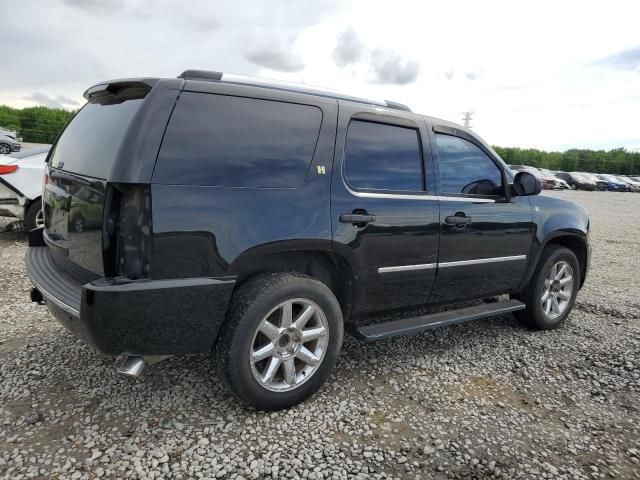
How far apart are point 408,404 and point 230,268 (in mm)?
1440

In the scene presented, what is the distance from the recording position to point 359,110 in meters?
3.20

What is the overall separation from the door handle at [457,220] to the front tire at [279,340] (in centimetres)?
113

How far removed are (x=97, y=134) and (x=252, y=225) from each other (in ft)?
3.66

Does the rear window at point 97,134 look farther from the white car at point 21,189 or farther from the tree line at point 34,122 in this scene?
the tree line at point 34,122

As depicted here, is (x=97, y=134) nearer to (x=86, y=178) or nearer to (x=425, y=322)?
(x=86, y=178)

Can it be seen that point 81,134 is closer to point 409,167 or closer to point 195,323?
point 195,323

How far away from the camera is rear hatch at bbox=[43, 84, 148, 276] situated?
2.51 m

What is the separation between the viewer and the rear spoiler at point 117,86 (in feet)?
8.43

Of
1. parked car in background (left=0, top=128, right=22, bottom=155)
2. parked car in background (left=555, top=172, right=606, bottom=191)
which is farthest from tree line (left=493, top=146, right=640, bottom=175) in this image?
parked car in background (left=0, top=128, right=22, bottom=155)

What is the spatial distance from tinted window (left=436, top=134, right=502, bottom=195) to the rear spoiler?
209cm

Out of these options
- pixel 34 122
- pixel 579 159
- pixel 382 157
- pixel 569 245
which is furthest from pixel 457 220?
pixel 579 159

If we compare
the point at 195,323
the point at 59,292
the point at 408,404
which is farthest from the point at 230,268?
the point at 408,404

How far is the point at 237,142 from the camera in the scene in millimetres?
2643

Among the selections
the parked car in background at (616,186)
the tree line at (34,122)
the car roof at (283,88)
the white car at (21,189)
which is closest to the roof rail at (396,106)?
the car roof at (283,88)
